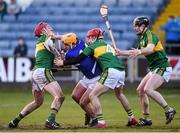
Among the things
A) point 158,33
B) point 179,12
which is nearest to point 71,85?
point 158,33

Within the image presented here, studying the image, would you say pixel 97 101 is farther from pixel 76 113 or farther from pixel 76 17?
pixel 76 17

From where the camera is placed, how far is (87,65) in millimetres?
17031

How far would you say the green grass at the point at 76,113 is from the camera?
16625 millimetres

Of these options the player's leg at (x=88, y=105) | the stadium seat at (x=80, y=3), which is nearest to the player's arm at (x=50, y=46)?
the player's leg at (x=88, y=105)

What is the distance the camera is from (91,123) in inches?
672

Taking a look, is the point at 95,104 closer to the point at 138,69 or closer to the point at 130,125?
the point at 130,125

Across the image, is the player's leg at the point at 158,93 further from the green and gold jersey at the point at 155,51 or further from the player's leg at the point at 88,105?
the player's leg at the point at 88,105

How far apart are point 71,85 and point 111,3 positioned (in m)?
7.30

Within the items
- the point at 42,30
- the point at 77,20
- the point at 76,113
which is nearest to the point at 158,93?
the point at 42,30

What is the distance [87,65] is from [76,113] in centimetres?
414

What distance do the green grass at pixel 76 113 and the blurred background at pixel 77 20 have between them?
8.08 feet

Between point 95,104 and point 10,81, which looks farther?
point 10,81

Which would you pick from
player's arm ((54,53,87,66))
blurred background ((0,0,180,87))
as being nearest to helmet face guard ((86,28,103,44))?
player's arm ((54,53,87,66))

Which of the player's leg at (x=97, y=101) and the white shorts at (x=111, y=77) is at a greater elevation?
the white shorts at (x=111, y=77)
